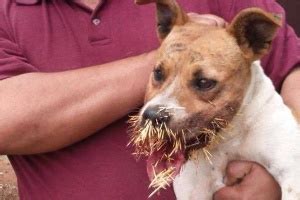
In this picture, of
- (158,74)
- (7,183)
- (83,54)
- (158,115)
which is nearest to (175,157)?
(158,115)

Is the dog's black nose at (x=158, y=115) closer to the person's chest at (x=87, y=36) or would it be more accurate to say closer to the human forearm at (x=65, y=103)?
the human forearm at (x=65, y=103)

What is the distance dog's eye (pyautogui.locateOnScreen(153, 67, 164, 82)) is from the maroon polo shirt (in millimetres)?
434

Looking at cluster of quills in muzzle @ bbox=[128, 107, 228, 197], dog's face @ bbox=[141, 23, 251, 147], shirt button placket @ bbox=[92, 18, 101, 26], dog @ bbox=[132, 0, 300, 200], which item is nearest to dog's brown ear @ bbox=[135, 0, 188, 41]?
dog @ bbox=[132, 0, 300, 200]

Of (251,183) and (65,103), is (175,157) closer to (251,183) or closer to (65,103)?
(251,183)

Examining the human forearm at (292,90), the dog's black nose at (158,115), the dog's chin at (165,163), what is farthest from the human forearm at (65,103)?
the human forearm at (292,90)

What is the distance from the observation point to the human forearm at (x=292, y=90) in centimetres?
361

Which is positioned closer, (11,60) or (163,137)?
(163,137)

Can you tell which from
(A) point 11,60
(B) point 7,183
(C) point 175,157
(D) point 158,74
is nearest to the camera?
(C) point 175,157

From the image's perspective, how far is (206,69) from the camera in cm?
312

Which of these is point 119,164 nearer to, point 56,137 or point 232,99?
point 56,137

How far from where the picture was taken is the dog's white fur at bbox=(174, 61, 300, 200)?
10.7 feet

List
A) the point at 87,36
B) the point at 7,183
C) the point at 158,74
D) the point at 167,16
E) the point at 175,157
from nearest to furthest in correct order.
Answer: the point at 175,157 < the point at 158,74 < the point at 167,16 < the point at 87,36 < the point at 7,183

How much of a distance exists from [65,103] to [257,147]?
0.88 metres

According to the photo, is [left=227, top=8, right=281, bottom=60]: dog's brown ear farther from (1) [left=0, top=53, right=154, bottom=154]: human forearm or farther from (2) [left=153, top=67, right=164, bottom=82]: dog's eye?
(1) [left=0, top=53, right=154, bottom=154]: human forearm
